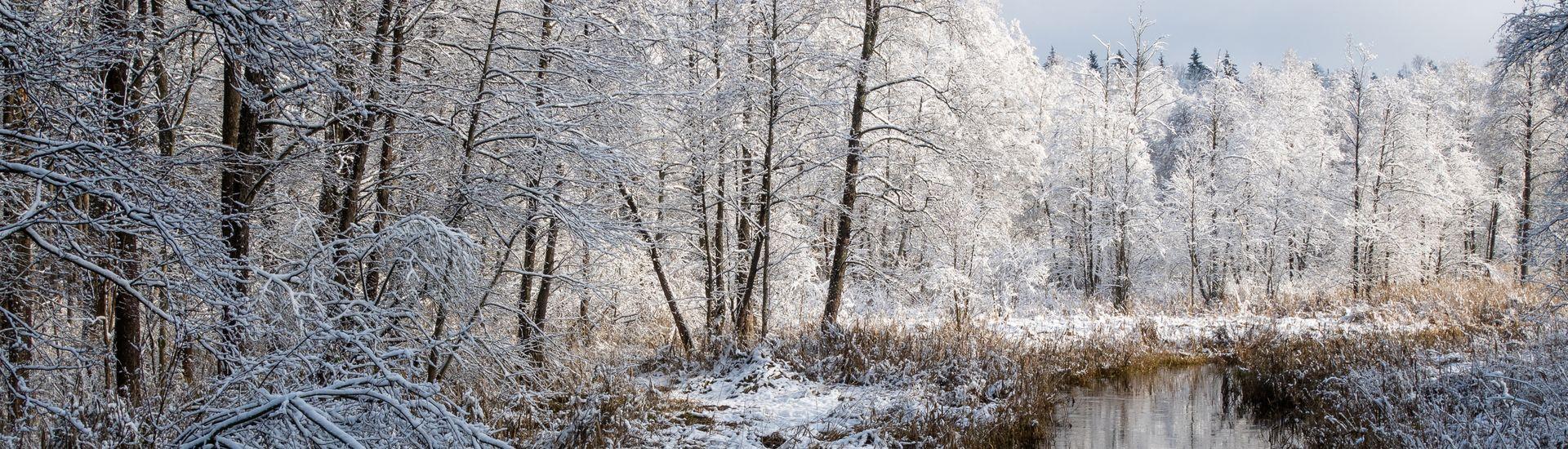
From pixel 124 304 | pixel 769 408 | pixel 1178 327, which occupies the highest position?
pixel 124 304

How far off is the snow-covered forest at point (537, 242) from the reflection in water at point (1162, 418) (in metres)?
0.59

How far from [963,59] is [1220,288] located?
51.9 ft

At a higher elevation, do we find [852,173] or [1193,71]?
[1193,71]

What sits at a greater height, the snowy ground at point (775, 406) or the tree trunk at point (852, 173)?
the tree trunk at point (852, 173)

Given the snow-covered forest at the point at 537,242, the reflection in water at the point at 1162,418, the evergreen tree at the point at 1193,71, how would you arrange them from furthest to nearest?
the evergreen tree at the point at 1193,71 → the reflection in water at the point at 1162,418 → the snow-covered forest at the point at 537,242

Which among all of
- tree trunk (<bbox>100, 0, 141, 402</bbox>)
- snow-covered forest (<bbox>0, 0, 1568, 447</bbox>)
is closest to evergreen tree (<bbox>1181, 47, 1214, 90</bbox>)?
snow-covered forest (<bbox>0, 0, 1568, 447</bbox>)

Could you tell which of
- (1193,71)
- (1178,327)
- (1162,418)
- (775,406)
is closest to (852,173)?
(775,406)

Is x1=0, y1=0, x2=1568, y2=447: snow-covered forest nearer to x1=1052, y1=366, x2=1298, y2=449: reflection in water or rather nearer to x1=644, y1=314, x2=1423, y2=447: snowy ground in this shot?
x1=644, y1=314, x2=1423, y2=447: snowy ground

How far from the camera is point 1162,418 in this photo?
9594 millimetres

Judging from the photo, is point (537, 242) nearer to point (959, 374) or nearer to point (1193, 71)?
point (959, 374)

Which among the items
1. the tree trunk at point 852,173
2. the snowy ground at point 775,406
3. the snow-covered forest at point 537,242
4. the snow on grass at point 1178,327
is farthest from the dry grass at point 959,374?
the snow on grass at point 1178,327

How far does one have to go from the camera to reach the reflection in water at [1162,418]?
27.9 feet

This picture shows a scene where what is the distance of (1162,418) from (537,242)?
7.87 meters

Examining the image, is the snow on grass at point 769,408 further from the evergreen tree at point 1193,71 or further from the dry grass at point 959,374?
the evergreen tree at point 1193,71
